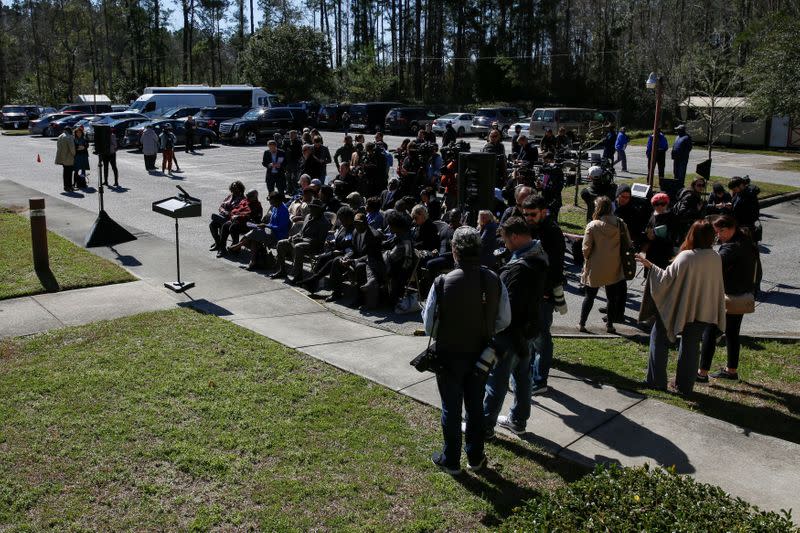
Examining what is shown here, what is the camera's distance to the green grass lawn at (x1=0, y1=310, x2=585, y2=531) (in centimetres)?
516

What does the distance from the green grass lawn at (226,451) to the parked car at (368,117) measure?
120 ft

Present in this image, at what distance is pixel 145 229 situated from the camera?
15641 mm

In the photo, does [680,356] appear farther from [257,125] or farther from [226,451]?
[257,125]

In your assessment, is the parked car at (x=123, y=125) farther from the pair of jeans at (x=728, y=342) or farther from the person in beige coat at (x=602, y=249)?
the pair of jeans at (x=728, y=342)

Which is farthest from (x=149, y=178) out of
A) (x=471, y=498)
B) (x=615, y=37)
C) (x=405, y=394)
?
(x=615, y=37)

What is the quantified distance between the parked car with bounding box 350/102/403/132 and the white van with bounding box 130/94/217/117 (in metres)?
8.06

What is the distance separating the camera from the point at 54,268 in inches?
470

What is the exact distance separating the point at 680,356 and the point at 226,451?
4.20 metres

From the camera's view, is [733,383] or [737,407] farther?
[733,383]

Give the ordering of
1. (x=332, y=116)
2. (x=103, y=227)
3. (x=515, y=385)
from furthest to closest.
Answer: (x=332, y=116) → (x=103, y=227) → (x=515, y=385)

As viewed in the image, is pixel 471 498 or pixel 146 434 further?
pixel 146 434

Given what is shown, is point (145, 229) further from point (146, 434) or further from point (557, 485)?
point (557, 485)

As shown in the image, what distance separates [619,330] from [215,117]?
31948 mm

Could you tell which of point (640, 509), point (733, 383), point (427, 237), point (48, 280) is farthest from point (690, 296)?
point (48, 280)
